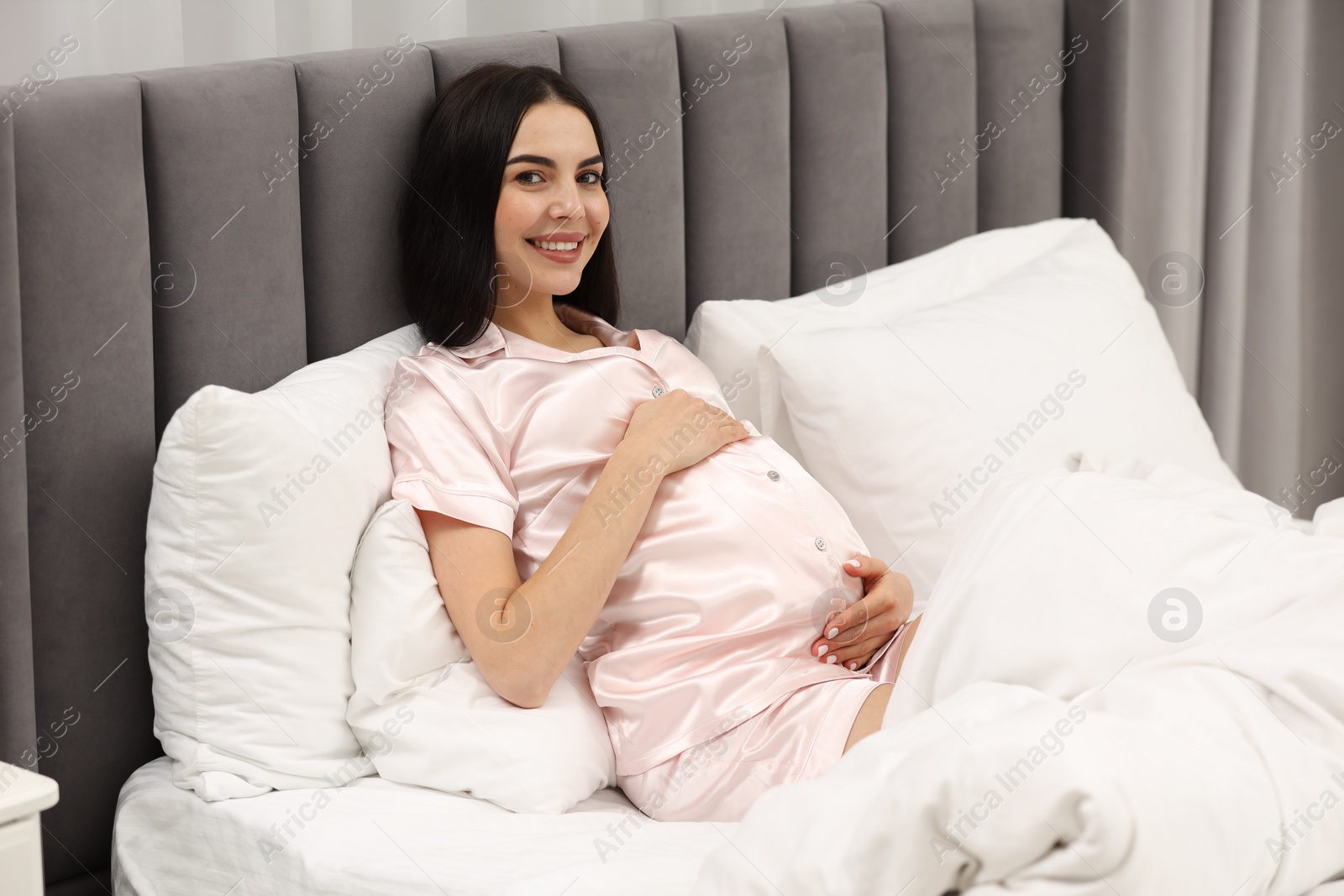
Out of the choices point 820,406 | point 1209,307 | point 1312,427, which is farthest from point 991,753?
point 1312,427

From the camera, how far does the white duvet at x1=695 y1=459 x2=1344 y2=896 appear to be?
0.77m

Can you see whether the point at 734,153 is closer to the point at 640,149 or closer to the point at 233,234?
the point at 640,149

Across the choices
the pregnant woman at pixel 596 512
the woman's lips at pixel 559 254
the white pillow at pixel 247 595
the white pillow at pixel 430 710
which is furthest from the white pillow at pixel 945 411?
the white pillow at pixel 247 595

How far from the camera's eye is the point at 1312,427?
279 cm

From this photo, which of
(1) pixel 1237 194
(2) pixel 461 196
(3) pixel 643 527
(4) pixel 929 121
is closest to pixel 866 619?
(3) pixel 643 527

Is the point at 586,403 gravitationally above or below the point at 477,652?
above

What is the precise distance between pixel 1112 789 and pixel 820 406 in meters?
0.84

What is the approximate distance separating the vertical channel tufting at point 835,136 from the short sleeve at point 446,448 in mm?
725

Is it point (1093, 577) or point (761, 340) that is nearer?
point (1093, 577)

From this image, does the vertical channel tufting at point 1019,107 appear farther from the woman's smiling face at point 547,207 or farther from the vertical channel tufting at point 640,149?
the woman's smiling face at point 547,207

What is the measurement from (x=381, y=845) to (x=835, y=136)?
1.22 m

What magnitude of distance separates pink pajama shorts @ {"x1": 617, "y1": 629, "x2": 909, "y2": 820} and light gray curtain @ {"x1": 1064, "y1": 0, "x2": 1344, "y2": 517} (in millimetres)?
1425

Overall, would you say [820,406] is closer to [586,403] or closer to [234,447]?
[586,403]

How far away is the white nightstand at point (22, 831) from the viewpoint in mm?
874
